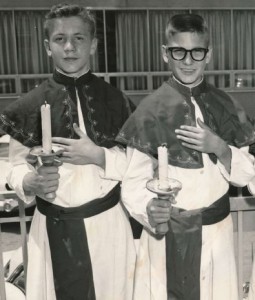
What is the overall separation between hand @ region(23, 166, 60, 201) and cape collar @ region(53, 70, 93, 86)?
45cm

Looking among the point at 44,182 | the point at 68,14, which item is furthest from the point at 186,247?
the point at 68,14

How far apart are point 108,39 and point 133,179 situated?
37.4 ft

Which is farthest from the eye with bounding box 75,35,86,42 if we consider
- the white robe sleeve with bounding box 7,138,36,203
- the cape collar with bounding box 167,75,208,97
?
the white robe sleeve with bounding box 7,138,36,203

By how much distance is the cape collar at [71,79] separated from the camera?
2262 millimetres

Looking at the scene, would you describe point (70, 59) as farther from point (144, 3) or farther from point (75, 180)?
point (144, 3)

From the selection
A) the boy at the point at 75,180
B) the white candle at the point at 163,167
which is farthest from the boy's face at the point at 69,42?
the white candle at the point at 163,167

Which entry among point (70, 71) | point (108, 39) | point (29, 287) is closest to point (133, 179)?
point (70, 71)

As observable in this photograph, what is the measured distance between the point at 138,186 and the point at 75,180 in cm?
30

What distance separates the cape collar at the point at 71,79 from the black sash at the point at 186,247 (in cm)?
72

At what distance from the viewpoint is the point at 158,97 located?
7.13 feet

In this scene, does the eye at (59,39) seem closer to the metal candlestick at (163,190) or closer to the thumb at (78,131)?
the thumb at (78,131)

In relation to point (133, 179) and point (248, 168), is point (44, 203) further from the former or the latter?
point (248, 168)

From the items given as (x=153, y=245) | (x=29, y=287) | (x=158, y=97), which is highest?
(x=158, y=97)

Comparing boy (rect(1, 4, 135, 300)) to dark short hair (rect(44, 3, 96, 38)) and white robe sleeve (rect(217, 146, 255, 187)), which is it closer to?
dark short hair (rect(44, 3, 96, 38))
